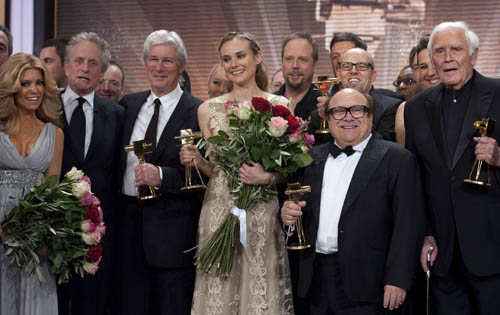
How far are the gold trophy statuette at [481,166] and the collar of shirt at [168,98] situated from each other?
2.02m

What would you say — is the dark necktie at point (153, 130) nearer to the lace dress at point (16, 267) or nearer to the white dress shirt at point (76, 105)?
the white dress shirt at point (76, 105)

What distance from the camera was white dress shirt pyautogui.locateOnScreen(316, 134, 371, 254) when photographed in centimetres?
362

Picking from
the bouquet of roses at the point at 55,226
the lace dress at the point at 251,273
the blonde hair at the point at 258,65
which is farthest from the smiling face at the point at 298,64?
the bouquet of roses at the point at 55,226

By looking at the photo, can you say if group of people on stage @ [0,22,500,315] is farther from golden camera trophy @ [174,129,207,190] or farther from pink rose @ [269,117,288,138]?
pink rose @ [269,117,288,138]

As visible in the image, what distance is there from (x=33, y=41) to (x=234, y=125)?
445 centimetres

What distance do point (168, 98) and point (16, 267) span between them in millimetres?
1485

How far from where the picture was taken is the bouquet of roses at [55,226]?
3.85 meters

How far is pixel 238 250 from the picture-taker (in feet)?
13.3

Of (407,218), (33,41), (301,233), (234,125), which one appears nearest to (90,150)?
(234,125)

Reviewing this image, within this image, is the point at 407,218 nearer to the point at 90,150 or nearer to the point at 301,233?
A: the point at 301,233

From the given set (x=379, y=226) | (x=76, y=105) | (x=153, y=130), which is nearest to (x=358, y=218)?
(x=379, y=226)

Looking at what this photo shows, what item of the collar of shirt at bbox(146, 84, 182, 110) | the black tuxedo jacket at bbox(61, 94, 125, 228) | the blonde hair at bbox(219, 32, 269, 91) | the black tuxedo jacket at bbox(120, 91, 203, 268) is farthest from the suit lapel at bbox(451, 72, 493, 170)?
the black tuxedo jacket at bbox(61, 94, 125, 228)

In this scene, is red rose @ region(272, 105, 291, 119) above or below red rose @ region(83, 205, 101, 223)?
above

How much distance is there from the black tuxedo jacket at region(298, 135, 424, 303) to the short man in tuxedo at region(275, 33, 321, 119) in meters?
1.37
